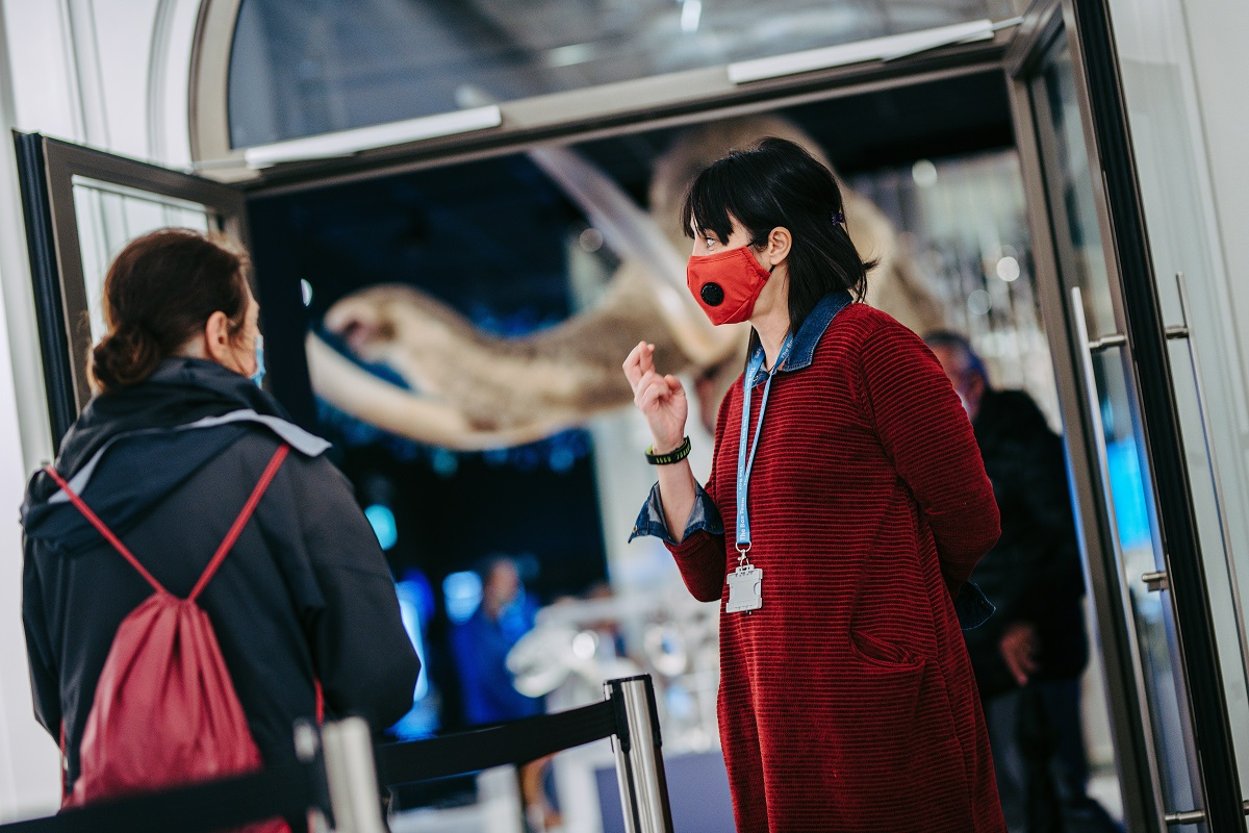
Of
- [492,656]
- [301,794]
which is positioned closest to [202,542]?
[301,794]

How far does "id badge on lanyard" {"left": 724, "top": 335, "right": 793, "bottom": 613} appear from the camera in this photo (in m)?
1.79

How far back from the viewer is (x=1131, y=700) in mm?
3230

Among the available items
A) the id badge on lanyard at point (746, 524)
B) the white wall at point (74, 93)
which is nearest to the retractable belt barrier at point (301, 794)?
the id badge on lanyard at point (746, 524)

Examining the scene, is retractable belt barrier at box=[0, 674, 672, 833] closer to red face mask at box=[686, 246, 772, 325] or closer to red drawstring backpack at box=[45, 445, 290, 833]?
red drawstring backpack at box=[45, 445, 290, 833]

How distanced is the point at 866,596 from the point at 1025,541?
2.08 meters

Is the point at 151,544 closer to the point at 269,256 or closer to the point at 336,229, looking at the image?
the point at 269,256

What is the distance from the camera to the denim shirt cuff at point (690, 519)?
75.7 inches

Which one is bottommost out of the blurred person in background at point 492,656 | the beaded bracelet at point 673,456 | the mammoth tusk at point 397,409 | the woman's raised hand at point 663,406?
the blurred person in background at point 492,656

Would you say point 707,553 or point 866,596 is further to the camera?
point 707,553

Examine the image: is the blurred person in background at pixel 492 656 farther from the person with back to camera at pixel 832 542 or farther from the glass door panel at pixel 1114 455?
the person with back to camera at pixel 832 542

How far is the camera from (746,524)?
71.7 inches

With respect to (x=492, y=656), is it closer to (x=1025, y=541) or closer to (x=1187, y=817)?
(x=1025, y=541)

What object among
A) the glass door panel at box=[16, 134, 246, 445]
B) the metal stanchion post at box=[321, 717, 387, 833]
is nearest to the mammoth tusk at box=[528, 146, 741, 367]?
the glass door panel at box=[16, 134, 246, 445]

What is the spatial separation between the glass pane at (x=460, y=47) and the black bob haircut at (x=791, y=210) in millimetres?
1762
